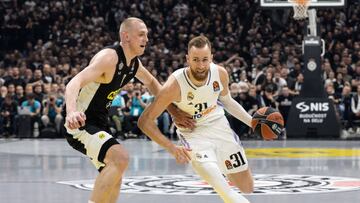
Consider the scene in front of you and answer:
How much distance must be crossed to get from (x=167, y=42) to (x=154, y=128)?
57.7 ft

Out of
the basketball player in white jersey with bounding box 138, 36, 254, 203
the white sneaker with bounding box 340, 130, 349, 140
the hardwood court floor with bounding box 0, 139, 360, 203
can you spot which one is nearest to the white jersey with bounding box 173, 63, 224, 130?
the basketball player in white jersey with bounding box 138, 36, 254, 203

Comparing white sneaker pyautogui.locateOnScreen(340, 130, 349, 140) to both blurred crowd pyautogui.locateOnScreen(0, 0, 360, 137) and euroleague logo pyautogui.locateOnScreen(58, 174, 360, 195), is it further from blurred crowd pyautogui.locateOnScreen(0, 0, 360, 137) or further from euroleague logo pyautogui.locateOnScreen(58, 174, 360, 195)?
euroleague logo pyautogui.locateOnScreen(58, 174, 360, 195)

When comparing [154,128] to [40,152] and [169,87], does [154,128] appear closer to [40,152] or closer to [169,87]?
[169,87]

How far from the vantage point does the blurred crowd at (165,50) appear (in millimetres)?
18391

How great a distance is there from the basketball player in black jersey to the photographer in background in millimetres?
11808

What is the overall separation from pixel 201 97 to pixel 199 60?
42cm

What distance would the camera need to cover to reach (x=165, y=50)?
2344 centimetres

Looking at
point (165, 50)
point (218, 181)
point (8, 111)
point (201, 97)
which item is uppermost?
point (165, 50)

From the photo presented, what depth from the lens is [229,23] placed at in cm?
2447

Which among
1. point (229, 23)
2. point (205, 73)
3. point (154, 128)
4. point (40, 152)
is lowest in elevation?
point (40, 152)

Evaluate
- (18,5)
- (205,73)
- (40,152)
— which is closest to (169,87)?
(205,73)

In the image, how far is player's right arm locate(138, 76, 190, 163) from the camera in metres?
6.63

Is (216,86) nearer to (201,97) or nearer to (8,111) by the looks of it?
(201,97)

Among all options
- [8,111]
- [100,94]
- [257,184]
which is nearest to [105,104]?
[100,94]
